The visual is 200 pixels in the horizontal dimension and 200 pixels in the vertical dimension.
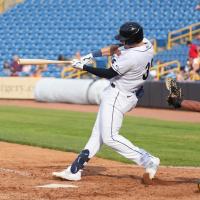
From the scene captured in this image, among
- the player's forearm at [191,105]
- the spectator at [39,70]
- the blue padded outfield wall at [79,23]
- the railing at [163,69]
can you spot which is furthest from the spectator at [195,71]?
the player's forearm at [191,105]

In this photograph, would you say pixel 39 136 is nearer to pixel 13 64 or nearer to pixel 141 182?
pixel 141 182

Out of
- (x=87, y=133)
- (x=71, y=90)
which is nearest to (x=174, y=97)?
(x=87, y=133)

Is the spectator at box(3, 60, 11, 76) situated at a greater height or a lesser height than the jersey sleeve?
lesser

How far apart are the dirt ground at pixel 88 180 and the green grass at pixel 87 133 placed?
839 millimetres

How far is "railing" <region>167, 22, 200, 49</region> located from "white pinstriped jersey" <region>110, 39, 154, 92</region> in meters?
21.4

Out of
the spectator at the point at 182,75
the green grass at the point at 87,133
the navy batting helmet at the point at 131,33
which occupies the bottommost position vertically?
the spectator at the point at 182,75

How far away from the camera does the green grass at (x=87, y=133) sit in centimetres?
1177

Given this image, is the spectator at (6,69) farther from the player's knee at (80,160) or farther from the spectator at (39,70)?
the player's knee at (80,160)

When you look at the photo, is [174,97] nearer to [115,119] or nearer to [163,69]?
[115,119]

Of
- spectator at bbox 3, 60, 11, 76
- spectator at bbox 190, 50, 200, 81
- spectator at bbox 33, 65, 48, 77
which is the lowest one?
spectator at bbox 3, 60, 11, 76

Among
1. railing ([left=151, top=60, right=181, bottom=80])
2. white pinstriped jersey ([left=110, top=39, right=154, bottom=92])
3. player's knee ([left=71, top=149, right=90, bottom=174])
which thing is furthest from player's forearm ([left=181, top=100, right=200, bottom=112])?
railing ([left=151, top=60, right=181, bottom=80])

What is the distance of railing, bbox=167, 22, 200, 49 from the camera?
97.9ft

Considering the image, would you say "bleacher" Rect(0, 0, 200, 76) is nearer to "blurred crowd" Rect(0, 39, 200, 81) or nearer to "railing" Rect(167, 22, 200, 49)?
"railing" Rect(167, 22, 200, 49)

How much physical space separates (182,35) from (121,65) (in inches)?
920
